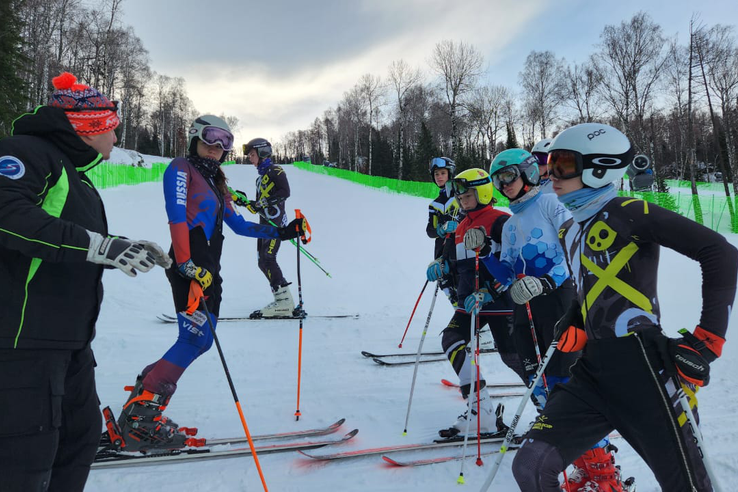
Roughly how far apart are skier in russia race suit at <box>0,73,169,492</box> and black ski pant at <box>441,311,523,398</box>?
8.22 feet

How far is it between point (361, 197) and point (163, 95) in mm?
45116

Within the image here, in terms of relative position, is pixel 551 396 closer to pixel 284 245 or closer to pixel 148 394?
pixel 148 394

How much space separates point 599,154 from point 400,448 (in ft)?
8.02

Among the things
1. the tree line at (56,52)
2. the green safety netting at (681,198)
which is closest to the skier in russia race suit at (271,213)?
the green safety netting at (681,198)

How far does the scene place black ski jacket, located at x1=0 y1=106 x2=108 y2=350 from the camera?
1500 mm

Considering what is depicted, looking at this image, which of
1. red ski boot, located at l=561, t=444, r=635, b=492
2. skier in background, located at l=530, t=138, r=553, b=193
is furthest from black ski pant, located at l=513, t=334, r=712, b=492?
skier in background, located at l=530, t=138, r=553, b=193

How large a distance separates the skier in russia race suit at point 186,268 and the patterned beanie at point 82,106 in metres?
0.94

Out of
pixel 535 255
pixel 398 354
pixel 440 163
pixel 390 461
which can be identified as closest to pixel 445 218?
pixel 440 163

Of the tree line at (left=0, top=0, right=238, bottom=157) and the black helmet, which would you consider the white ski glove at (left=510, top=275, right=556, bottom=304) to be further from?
the tree line at (left=0, top=0, right=238, bottom=157)

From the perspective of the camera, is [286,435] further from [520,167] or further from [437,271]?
[520,167]

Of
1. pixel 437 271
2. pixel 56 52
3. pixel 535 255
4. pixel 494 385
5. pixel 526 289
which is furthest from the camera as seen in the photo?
pixel 56 52

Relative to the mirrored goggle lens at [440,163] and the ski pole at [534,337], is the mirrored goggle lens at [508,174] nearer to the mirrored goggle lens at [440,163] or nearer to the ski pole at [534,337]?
the ski pole at [534,337]

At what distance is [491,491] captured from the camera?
8.78 feet

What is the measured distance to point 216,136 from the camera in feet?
10.7
